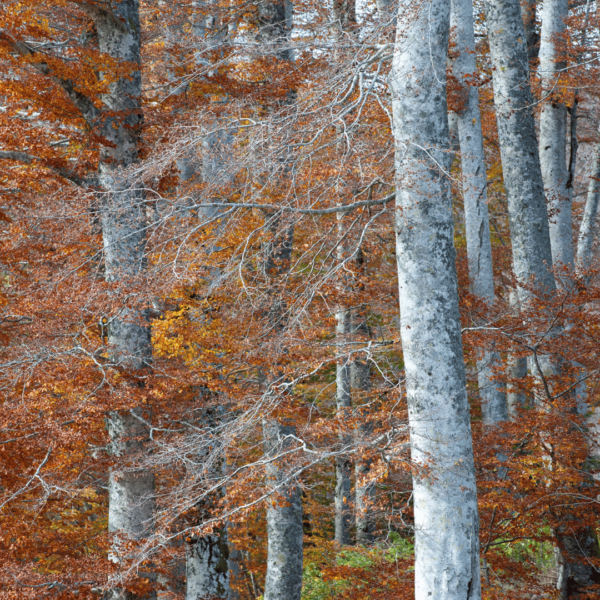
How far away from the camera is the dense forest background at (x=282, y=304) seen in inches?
179

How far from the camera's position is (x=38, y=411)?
6.29m

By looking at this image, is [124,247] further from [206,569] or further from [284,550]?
[206,569]

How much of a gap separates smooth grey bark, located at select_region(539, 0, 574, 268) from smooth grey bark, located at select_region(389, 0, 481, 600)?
4.29m

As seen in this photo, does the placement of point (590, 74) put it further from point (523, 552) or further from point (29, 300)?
point (29, 300)

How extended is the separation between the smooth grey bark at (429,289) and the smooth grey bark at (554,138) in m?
4.29

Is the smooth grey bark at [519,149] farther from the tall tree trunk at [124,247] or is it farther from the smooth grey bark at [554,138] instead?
the tall tree trunk at [124,247]

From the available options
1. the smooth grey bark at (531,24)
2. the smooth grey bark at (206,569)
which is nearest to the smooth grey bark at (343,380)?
the smooth grey bark at (206,569)

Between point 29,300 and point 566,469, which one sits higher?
point 29,300

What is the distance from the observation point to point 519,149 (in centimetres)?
730

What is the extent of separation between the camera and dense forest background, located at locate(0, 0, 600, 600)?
14.9 feet

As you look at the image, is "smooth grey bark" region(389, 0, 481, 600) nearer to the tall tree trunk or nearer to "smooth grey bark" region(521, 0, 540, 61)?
the tall tree trunk

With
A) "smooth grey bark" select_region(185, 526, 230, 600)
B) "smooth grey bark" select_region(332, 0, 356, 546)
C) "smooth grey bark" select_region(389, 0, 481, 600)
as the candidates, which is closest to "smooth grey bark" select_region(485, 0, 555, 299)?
"smooth grey bark" select_region(332, 0, 356, 546)

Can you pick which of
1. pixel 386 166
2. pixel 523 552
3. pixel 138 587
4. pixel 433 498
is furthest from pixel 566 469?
pixel 138 587

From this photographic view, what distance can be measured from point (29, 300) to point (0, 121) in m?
2.04
